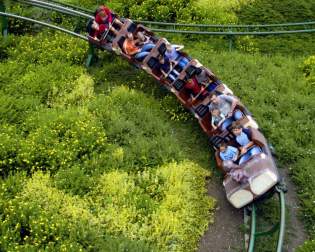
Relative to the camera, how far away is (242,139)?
1189 cm

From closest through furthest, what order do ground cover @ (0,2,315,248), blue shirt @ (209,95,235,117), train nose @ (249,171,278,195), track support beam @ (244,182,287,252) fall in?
track support beam @ (244,182,287,252)
train nose @ (249,171,278,195)
blue shirt @ (209,95,235,117)
ground cover @ (0,2,315,248)

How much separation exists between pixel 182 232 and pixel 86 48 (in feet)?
23.9

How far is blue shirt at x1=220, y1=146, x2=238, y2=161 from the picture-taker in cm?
1178

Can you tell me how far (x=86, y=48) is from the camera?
15.9m

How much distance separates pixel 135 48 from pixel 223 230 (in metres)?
5.72

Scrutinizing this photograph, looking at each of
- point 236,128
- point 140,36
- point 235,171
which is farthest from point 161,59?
point 235,171

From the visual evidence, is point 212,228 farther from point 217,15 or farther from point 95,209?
point 217,15

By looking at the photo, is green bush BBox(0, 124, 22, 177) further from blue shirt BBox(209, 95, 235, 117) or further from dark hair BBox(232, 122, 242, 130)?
dark hair BBox(232, 122, 242, 130)

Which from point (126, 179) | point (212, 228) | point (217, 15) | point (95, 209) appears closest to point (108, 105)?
point (126, 179)

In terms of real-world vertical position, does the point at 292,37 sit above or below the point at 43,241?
above

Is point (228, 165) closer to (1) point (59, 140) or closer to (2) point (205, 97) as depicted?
(2) point (205, 97)

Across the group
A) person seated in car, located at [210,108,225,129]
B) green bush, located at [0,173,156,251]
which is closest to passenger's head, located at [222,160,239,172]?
person seated in car, located at [210,108,225,129]

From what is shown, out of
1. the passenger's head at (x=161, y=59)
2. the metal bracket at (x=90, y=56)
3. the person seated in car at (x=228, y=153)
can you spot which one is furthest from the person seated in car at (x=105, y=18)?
the person seated in car at (x=228, y=153)

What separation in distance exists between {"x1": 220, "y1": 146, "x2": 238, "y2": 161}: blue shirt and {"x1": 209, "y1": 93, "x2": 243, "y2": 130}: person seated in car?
2.22 feet
